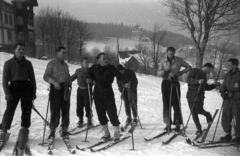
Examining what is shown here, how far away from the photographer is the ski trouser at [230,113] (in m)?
4.60

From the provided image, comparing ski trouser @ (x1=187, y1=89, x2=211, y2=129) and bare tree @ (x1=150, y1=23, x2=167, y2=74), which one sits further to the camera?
bare tree @ (x1=150, y1=23, x2=167, y2=74)

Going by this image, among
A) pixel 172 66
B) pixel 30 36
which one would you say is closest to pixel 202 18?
pixel 172 66

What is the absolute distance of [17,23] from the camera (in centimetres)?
2877

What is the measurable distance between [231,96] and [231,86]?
225mm

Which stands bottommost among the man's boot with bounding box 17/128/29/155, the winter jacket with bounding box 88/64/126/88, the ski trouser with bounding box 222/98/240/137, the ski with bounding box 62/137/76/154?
the ski with bounding box 62/137/76/154

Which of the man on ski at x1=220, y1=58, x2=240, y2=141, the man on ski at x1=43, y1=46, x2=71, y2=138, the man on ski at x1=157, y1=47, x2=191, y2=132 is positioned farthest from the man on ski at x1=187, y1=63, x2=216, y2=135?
the man on ski at x1=43, y1=46, x2=71, y2=138

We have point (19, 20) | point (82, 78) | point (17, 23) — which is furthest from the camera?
point (17, 23)

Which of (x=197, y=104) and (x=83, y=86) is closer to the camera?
(x=197, y=104)

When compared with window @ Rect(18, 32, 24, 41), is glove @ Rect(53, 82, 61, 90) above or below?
below

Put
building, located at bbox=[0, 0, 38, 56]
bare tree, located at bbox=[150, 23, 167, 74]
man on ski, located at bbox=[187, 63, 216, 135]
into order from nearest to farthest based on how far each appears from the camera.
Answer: man on ski, located at bbox=[187, 63, 216, 135] < building, located at bbox=[0, 0, 38, 56] < bare tree, located at bbox=[150, 23, 167, 74]

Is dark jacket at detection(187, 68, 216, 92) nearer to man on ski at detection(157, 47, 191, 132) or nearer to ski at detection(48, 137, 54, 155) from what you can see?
man on ski at detection(157, 47, 191, 132)

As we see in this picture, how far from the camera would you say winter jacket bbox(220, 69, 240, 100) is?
456cm

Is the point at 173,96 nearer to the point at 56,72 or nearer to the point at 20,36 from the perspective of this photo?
the point at 56,72

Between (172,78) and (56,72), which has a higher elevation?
(56,72)
